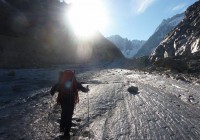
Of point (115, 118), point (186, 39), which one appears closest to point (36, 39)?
point (186, 39)

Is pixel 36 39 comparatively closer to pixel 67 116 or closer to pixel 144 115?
pixel 144 115

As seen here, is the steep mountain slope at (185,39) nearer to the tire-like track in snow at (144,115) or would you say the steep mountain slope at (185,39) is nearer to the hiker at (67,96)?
the tire-like track in snow at (144,115)

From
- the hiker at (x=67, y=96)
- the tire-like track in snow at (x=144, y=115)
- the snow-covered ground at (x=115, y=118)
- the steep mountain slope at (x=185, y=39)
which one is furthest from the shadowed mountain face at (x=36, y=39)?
the hiker at (x=67, y=96)

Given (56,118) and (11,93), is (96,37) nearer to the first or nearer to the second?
(11,93)

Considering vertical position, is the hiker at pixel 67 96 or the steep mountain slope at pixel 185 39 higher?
the steep mountain slope at pixel 185 39

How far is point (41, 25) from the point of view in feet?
270

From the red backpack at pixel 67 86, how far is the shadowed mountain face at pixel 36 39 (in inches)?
1877

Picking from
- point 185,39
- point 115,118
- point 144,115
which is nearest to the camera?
point 115,118

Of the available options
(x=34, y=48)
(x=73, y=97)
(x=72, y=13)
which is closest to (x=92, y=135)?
(x=73, y=97)

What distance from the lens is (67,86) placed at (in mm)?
9523

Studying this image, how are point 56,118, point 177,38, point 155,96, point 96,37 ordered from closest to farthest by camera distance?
1. point 56,118
2. point 155,96
3. point 177,38
4. point 96,37

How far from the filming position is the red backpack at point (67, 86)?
9516 mm

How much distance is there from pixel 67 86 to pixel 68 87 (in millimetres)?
49

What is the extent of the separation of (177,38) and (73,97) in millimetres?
74073
